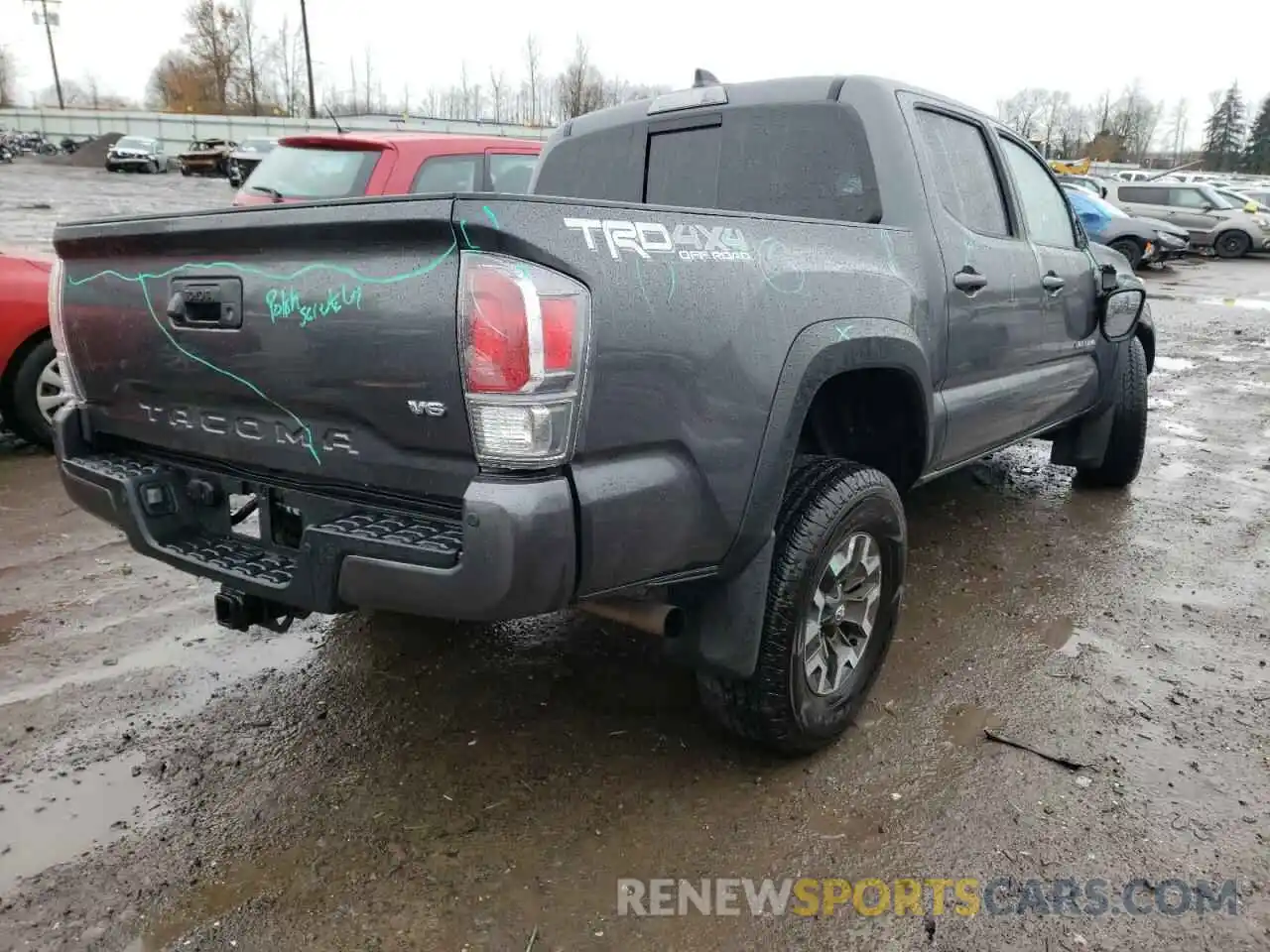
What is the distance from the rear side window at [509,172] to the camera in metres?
6.96

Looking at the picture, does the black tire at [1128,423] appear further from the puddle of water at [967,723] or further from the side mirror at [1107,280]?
the puddle of water at [967,723]

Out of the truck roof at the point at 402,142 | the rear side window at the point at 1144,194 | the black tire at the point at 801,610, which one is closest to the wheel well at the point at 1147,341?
the black tire at the point at 801,610

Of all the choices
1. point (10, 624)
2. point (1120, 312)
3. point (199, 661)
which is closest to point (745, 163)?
point (1120, 312)

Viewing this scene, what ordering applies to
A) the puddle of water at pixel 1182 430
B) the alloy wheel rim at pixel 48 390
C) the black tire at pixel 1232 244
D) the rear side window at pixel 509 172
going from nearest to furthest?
the alloy wheel rim at pixel 48 390 < the puddle of water at pixel 1182 430 < the rear side window at pixel 509 172 < the black tire at pixel 1232 244

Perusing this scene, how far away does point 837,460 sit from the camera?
2.83 m

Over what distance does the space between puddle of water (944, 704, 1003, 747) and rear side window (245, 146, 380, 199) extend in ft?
16.6

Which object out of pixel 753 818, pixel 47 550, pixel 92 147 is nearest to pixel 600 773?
pixel 753 818

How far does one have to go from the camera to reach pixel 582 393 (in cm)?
195

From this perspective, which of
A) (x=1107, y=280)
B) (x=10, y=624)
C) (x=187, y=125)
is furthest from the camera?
(x=187, y=125)

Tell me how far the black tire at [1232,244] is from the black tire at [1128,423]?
21.3m

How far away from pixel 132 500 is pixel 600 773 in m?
1.47

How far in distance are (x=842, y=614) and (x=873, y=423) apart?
740 millimetres

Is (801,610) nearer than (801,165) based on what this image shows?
Yes

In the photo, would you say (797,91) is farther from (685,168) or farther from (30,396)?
(30,396)
